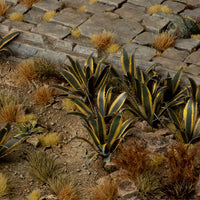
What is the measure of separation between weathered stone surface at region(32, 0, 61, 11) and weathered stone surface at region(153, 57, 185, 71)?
7.80 feet

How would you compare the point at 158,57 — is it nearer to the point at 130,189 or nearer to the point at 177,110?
the point at 177,110

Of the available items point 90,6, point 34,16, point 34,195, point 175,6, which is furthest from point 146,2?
point 34,195

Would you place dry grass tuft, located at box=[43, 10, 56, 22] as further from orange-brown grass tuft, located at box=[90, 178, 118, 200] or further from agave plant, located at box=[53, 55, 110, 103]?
orange-brown grass tuft, located at box=[90, 178, 118, 200]

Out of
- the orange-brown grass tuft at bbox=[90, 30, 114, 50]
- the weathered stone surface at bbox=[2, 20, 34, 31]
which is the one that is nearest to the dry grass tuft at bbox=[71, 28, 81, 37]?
the orange-brown grass tuft at bbox=[90, 30, 114, 50]

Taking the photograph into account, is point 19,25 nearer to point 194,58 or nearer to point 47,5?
point 47,5

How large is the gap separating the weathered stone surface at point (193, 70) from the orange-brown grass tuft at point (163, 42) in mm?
605

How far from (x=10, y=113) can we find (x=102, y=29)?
2367 mm

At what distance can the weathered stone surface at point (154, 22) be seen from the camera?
21.4 ft

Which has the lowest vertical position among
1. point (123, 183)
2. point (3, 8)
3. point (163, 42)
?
point (123, 183)

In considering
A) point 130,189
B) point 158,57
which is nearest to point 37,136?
point 130,189

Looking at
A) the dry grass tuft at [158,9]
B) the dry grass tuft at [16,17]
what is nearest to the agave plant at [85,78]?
the dry grass tuft at [16,17]

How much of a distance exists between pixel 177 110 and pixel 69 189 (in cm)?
190

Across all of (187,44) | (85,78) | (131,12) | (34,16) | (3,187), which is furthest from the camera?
(131,12)

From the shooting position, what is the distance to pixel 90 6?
23.6ft
